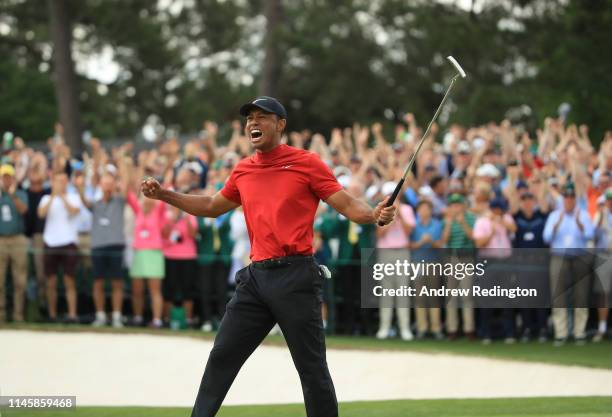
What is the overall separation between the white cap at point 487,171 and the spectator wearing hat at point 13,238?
6.34 metres

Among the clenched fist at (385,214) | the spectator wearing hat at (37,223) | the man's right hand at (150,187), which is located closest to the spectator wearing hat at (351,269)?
the spectator wearing hat at (37,223)

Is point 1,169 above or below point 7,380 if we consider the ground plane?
above

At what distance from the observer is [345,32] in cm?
4747

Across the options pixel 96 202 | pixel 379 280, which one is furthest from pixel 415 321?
pixel 96 202

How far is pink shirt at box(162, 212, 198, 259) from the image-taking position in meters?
17.2

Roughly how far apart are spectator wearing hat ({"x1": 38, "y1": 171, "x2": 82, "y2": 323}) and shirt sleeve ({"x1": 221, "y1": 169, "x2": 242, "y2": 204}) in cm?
897

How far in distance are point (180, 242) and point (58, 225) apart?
1.75 metres

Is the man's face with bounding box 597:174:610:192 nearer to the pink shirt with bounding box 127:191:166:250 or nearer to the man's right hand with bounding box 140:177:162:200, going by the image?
the pink shirt with bounding box 127:191:166:250

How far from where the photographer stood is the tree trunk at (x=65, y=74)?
113 ft

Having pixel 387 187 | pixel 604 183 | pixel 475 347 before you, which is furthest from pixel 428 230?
pixel 604 183

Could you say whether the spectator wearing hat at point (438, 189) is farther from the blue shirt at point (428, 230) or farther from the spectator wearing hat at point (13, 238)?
the spectator wearing hat at point (13, 238)

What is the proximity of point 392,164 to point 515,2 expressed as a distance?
608 inches

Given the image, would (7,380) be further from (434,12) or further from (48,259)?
(434,12)

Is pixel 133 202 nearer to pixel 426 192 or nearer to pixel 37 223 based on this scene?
pixel 37 223
